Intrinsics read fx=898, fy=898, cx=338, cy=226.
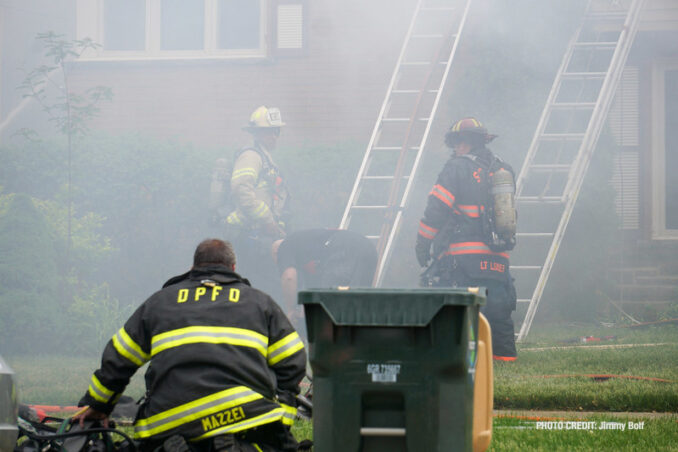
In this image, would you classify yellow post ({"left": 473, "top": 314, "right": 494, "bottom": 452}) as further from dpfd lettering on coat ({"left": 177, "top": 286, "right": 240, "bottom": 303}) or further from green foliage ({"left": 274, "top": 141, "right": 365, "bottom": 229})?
green foliage ({"left": 274, "top": 141, "right": 365, "bottom": 229})

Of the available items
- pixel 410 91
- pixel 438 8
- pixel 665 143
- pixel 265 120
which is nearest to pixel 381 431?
pixel 265 120

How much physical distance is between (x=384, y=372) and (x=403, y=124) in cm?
723

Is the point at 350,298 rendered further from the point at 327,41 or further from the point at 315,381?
the point at 327,41

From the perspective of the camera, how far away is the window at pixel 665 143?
10453 millimetres

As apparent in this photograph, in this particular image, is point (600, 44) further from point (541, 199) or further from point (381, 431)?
point (381, 431)

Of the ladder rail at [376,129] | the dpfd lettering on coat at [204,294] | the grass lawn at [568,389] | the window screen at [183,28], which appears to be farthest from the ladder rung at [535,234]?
the dpfd lettering on coat at [204,294]

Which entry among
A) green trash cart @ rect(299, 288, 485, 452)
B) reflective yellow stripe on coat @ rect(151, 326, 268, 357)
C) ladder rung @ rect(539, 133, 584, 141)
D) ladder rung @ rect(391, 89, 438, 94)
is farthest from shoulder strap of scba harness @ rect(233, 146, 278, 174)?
green trash cart @ rect(299, 288, 485, 452)

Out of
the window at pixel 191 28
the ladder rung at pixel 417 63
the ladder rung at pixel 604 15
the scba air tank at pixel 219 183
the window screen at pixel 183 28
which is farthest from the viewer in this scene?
the window screen at pixel 183 28

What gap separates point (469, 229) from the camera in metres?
6.55

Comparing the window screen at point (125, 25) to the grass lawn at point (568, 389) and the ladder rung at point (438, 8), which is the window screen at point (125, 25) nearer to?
the ladder rung at point (438, 8)

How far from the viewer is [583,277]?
9.55 m

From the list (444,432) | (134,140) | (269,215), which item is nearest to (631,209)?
(269,215)

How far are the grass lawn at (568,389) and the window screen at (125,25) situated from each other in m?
4.08

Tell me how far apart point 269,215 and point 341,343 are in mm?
5322
